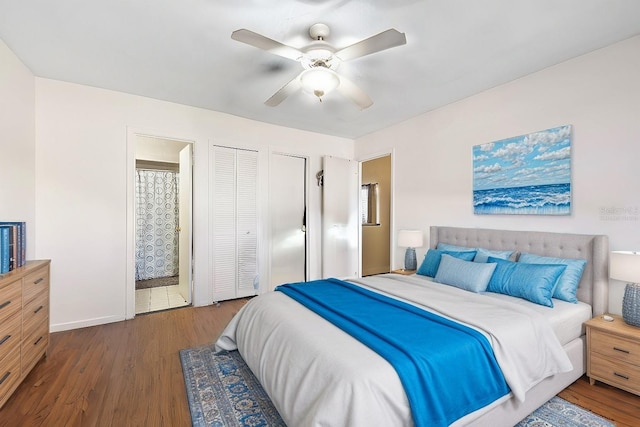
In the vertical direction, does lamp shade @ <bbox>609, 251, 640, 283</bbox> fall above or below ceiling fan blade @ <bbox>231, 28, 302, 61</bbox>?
below

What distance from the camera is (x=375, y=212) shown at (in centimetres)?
590

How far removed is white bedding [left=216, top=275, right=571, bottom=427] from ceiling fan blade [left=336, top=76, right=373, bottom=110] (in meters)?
1.62

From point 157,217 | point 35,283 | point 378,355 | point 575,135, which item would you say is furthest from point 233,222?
point 575,135

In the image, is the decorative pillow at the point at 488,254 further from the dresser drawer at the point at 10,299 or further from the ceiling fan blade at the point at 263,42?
the dresser drawer at the point at 10,299

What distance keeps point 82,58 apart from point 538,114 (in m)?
4.18

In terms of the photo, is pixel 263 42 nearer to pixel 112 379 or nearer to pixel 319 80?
pixel 319 80

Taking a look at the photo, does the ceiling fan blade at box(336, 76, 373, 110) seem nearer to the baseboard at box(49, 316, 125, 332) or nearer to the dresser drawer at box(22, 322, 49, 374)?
the dresser drawer at box(22, 322, 49, 374)

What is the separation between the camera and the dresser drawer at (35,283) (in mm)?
2080

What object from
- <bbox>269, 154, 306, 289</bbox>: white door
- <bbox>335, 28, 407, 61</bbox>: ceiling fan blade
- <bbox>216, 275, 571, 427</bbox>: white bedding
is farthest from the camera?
<bbox>269, 154, 306, 289</bbox>: white door

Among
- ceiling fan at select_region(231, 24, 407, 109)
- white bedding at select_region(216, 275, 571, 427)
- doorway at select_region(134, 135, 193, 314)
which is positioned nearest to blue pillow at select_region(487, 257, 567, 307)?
white bedding at select_region(216, 275, 571, 427)

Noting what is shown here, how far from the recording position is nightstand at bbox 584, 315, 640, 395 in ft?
6.18

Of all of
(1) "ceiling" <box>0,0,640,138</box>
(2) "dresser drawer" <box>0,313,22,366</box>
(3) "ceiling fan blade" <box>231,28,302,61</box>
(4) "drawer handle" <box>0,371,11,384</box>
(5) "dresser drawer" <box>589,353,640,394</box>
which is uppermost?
(1) "ceiling" <box>0,0,640,138</box>

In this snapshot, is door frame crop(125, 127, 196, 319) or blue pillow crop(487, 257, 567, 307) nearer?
blue pillow crop(487, 257, 567, 307)

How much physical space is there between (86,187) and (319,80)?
2.79 meters
